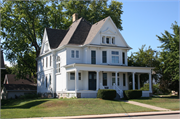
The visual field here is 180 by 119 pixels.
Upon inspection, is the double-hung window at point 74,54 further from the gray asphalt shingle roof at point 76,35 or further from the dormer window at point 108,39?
the dormer window at point 108,39

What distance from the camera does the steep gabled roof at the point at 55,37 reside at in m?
35.2

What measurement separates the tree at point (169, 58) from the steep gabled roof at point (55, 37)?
→ 617 inches

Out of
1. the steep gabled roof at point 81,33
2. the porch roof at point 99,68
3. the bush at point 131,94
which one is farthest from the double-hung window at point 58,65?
the bush at point 131,94

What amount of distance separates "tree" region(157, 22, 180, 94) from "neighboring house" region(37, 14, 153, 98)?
377 cm

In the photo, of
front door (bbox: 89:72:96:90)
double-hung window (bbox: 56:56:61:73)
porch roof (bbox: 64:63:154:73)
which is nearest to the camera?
porch roof (bbox: 64:63:154:73)

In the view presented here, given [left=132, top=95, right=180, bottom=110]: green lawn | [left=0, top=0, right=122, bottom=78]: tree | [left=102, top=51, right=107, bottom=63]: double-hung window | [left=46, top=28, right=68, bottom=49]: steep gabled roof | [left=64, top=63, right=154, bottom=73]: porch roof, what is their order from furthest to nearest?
[left=0, top=0, right=122, bottom=78]: tree, [left=46, top=28, right=68, bottom=49]: steep gabled roof, [left=102, top=51, right=107, bottom=63]: double-hung window, [left=64, top=63, right=154, bottom=73]: porch roof, [left=132, top=95, right=180, bottom=110]: green lawn

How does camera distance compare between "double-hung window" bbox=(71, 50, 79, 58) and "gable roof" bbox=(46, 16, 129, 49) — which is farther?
"gable roof" bbox=(46, 16, 129, 49)

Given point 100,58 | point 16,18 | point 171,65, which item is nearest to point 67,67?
point 100,58

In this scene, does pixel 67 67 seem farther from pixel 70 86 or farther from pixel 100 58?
pixel 100 58

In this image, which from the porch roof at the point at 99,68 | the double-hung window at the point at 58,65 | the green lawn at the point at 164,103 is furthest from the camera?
the double-hung window at the point at 58,65

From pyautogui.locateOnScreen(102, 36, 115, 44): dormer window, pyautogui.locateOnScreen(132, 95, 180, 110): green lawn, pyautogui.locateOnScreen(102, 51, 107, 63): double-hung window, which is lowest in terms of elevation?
pyautogui.locateOnScreen(132, 95, 180, 110): green lawn

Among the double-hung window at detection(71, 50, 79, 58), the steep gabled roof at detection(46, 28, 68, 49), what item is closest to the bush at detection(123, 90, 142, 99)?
the double-hung window at detection(71, 50, 79, 58)

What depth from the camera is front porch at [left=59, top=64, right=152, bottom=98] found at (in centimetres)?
2811

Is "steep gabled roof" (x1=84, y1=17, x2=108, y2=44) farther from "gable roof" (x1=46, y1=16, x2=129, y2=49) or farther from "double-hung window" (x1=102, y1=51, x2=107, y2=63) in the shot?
"double-hung window" (x1=102, y1=51, x2=107, y2=63)
